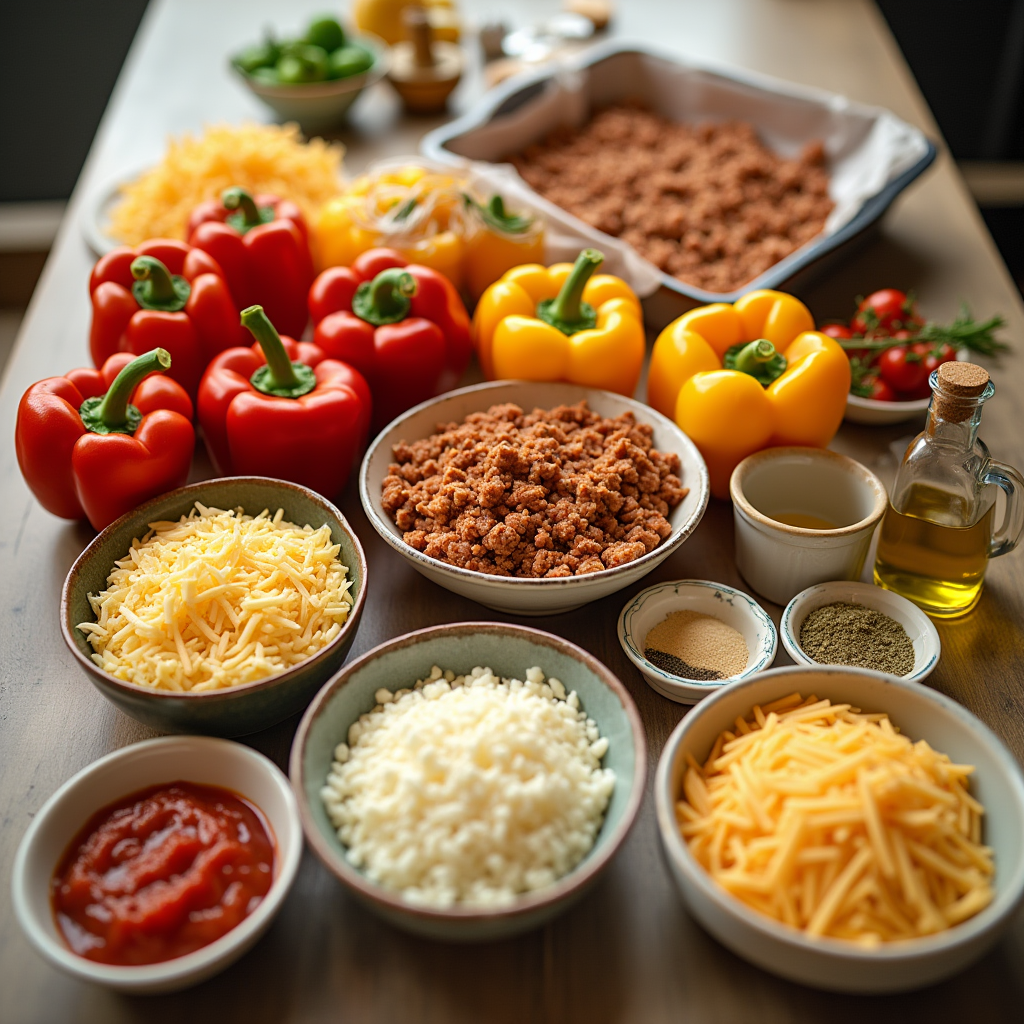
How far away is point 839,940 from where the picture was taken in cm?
107


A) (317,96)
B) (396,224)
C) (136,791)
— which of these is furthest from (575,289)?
(317,96)

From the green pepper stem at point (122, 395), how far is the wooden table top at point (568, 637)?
27 centimetres

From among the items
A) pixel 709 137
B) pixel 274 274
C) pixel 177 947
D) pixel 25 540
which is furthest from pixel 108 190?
pixel 177 947

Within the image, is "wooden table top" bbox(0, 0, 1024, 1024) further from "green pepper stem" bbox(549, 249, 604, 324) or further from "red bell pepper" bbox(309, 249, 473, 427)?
"green pepper stem" bbox(549, 249, 604, 324)

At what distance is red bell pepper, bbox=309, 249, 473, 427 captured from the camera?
1.88m

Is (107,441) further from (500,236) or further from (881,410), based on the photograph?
(881,410)

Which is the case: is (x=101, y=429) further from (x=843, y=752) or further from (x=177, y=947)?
(x=843, y=752)

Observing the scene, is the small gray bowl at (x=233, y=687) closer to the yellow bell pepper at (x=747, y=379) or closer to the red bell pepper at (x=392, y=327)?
the red bell pepper at (x=392, y=327)

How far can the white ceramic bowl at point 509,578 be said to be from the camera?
1.45 metres

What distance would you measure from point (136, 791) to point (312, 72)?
2.37 meters

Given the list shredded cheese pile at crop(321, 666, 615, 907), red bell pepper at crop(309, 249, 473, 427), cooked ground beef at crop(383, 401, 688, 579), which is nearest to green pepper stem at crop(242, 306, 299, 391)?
red bell pepper at crop(309, 249, 473, 427)

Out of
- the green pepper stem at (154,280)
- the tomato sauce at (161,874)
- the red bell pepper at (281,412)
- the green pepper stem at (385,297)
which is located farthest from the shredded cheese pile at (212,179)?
the tomato sauce at (161,874)

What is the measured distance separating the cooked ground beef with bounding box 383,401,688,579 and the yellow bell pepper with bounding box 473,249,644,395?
0.56 ft

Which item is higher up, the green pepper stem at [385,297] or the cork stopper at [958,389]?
the cork stopper at [958,389]
